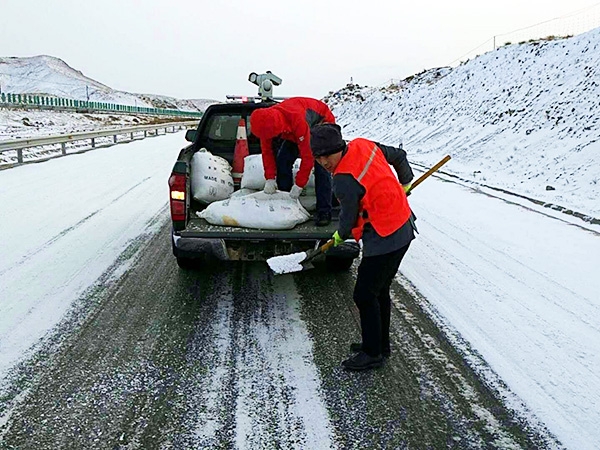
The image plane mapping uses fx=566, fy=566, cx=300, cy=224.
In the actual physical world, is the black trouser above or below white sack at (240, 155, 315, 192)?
below

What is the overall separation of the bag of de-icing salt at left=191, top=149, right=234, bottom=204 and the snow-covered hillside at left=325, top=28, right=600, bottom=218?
5.41 metres

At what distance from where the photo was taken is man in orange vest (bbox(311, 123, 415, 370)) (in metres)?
3.46

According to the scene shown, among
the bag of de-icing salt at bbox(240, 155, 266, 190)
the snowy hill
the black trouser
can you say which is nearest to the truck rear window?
the bag of de-icing salt at bbox(240, 155, 266, 190)

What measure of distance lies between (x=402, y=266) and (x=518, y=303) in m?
1.44

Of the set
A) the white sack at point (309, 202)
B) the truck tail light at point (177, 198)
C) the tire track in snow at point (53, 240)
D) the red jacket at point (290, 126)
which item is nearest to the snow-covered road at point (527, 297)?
the white sack at point (309, 202)

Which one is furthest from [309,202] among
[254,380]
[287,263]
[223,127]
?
[254,380]

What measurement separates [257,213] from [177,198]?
709 mm

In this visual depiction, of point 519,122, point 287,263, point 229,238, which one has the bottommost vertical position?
point 287,263

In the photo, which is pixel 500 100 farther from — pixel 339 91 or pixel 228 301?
pixel 339 91

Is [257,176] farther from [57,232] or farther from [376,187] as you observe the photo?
[57,232]

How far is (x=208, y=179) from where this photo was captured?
18.8ft

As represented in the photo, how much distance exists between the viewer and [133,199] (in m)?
9.73

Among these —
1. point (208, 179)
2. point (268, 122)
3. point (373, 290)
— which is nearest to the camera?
point (373, 290)

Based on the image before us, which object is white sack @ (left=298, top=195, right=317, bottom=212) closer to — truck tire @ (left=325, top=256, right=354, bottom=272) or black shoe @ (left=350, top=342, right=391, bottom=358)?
truck tire @ (left=325, top=256, right=354, bottom=272)
